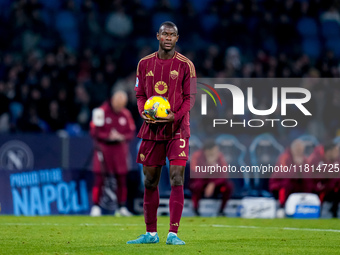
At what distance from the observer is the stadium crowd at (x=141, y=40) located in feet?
58.1

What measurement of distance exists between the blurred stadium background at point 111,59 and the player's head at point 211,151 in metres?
0.29

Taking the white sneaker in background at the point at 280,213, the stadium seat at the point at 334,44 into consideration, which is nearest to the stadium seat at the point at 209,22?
the stadium seat at the point at 334,44

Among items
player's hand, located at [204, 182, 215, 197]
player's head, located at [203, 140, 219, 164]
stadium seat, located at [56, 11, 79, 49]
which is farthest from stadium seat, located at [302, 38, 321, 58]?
player's hand, located at [204, 182, 215, 197]

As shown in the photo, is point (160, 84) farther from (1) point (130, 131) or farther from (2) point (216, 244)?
(1) point (130, 131)

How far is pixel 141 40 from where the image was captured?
19359 millimetres

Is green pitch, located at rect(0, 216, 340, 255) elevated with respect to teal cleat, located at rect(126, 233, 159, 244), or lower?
lower

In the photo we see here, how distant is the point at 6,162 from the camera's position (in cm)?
1487

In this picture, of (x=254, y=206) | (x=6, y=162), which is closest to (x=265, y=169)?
(x=254, y=206)

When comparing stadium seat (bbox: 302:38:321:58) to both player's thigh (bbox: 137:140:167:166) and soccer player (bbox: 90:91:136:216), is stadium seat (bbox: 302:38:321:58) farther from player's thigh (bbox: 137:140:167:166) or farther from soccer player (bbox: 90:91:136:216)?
player's thigh (bbox: 137:140:167:166)

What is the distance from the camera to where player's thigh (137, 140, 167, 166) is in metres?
7.81

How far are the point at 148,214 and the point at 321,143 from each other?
635 centimetres

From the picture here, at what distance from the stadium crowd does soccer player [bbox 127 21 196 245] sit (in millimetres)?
9319

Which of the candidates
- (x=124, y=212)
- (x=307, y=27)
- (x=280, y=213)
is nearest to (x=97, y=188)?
(x=124, y=212)

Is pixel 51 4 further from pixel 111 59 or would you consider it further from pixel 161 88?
pixel 161 88
